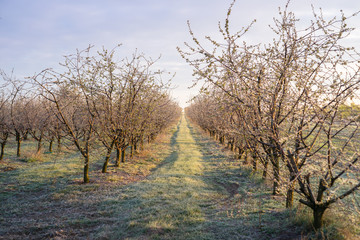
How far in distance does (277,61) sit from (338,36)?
1.06 metres

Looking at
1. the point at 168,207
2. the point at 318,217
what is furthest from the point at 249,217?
the point at 168,207

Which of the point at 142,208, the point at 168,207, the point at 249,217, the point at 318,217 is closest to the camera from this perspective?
the point at 318,217

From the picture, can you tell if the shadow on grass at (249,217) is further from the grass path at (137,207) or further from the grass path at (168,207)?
the grass path at (168,207)

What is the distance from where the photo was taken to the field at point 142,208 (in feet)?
16.3

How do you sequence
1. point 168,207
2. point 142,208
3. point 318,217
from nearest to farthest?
point 318,217 → point 168,207 → point 142,208

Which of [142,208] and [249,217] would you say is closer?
[249,217]

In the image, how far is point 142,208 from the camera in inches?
257

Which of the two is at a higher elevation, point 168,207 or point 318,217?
point 318,217

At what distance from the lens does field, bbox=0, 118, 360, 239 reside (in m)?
4.96

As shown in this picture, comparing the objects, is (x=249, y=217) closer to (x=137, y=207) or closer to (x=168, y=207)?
(x=168, y=207)

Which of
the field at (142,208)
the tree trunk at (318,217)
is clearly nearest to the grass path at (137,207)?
the field at (142,208)

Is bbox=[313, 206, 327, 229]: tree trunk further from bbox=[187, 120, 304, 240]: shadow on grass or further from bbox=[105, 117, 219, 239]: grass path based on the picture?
bbox=[105, 117, 219, 239]: grass path

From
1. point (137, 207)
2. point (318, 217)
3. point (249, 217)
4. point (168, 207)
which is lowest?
point (137, 207)

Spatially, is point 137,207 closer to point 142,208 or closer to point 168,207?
point 142,208
